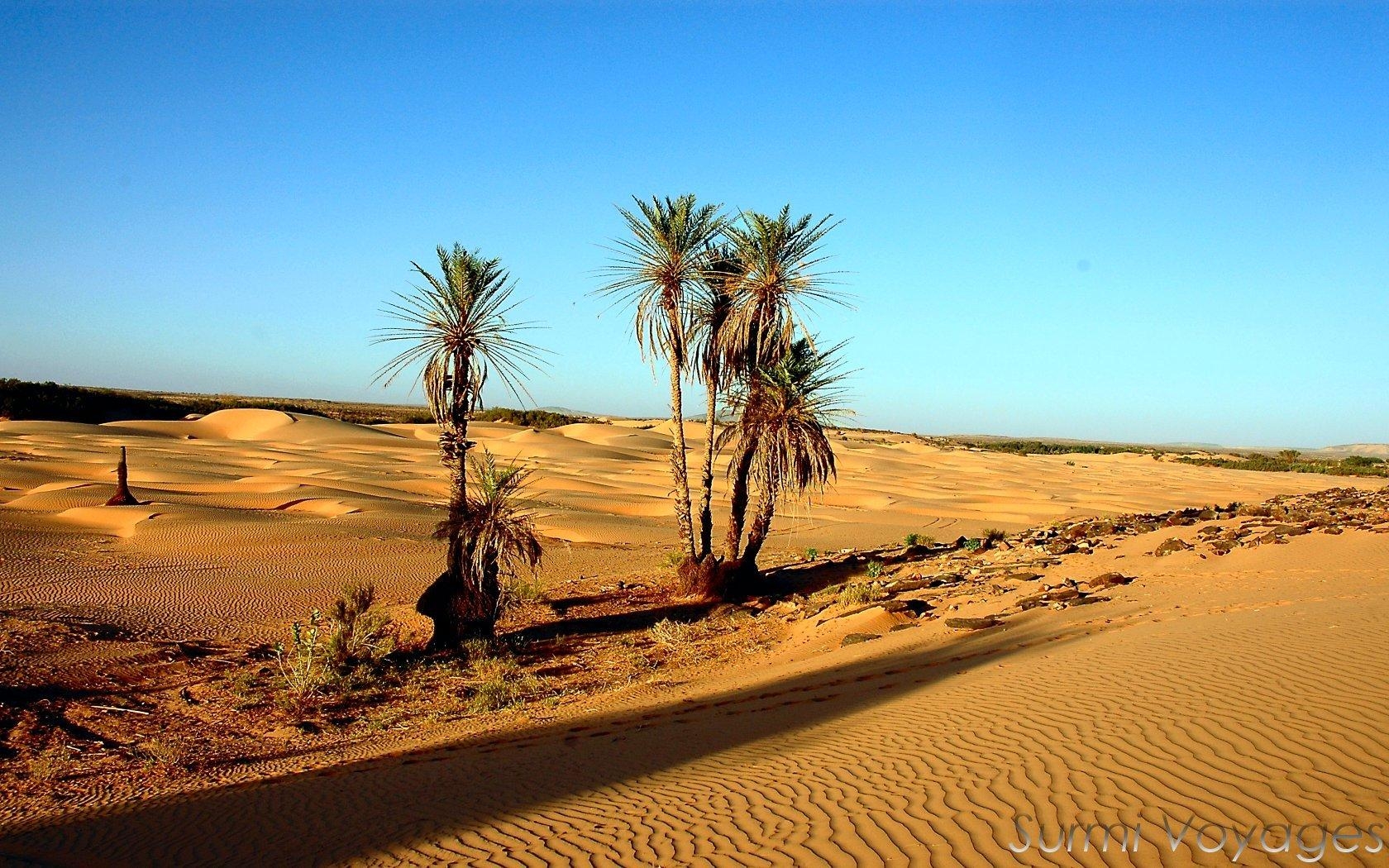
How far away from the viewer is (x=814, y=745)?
7.35 metres

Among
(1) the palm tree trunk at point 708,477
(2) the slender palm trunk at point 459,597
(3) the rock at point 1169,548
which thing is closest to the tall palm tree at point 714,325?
(1) the palm tree trunk at point 708,477

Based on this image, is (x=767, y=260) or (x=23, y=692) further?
(x=767, y=260)

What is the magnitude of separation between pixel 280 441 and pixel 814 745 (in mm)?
50118

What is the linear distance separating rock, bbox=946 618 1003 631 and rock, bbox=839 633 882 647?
1129 millimetres

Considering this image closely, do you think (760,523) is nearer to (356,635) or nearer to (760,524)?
(760,524)

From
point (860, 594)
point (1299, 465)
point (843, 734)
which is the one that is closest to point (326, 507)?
point (860, 594)

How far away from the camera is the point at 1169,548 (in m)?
18.2

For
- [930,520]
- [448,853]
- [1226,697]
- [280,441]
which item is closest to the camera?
[448,853]

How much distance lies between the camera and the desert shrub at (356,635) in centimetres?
1235

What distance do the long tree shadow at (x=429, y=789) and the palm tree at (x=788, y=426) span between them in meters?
5.94

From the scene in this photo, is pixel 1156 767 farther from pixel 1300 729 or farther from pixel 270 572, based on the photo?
pixel 270 572

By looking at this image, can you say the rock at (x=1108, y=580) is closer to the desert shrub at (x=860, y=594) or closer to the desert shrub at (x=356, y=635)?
the desert shrub at (x=860, y=594)

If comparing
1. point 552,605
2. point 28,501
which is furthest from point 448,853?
point 28,501

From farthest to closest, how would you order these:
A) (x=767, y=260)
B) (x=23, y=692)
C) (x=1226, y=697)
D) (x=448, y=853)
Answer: (x=767, y=260)
(x=23, y=692)
(x=1226, y=697)
(x=448, y=853)
